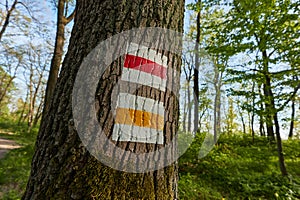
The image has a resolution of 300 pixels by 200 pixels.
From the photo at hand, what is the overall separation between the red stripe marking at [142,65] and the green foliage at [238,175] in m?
3.17

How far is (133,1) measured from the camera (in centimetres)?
102

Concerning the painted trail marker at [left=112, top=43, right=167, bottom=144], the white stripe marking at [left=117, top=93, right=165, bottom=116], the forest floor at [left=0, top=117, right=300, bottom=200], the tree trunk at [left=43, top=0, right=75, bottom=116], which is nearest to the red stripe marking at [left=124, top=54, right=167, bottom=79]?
the painted trail marker at [left=112, top=43, right=167, bottom=144]

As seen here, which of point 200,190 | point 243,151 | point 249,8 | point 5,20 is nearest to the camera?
point 200,190

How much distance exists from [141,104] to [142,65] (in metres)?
0.19

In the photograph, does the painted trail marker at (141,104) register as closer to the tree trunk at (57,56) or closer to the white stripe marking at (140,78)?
the white stripe marking at (140,78)

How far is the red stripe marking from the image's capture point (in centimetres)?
93

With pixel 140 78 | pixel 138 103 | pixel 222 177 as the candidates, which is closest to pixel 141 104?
pixel 138 103

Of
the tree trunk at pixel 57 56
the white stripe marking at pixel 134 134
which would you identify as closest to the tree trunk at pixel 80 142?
the white stripe marking at pixel 134 134

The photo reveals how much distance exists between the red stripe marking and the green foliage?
3.17m

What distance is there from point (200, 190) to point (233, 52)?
339 cm

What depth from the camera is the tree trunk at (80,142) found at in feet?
2.62

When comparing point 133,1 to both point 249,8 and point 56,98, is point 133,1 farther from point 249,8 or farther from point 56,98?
point 249,8

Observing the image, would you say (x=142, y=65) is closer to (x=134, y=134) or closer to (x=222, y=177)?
(x=134, y=134)

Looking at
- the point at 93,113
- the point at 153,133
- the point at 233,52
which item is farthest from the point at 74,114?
the point at 233,52
